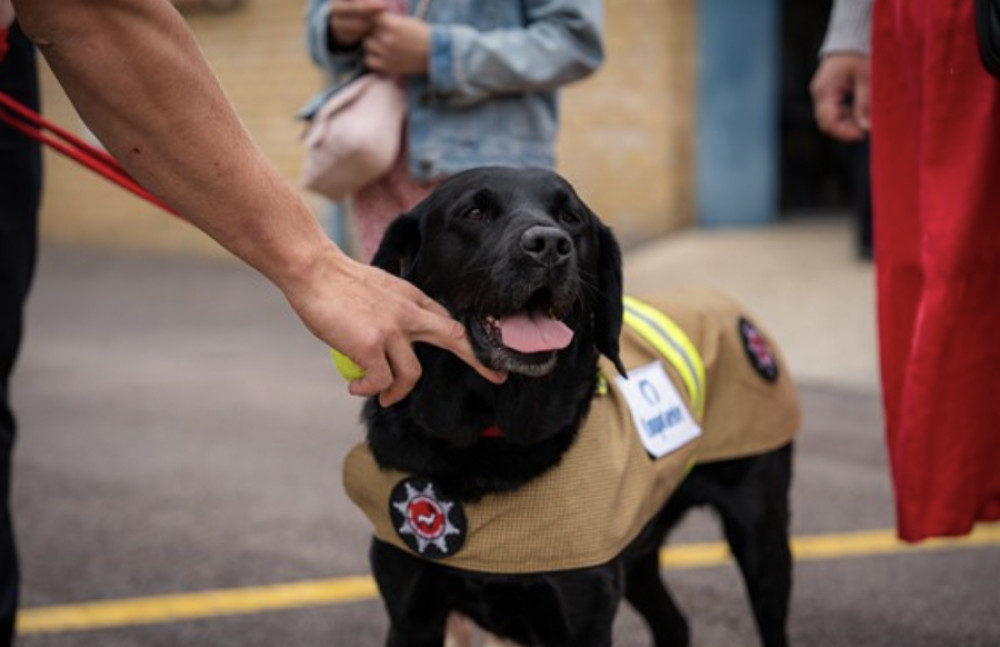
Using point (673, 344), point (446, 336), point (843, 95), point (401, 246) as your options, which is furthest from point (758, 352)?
point (446, 336)

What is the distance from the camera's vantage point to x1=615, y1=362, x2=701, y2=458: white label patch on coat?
255 centimetres

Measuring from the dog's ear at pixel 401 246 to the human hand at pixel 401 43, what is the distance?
545 millimetres

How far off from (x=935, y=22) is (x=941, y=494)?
0.96m

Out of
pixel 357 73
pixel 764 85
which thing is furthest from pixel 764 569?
pixel 764 85

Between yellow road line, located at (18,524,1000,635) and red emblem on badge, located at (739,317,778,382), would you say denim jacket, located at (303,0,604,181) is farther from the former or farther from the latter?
yellow road line, located at (18,524,1000,635)

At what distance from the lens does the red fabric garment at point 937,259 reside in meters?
2.46

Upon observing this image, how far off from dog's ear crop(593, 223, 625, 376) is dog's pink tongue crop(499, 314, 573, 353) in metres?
0.24

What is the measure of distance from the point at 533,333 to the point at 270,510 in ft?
8.80

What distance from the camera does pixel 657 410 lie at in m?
2.61

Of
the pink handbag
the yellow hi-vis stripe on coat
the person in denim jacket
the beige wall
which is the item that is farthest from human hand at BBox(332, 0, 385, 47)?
the beige wall

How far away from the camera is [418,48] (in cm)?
286

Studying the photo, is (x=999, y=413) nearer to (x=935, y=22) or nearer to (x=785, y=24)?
(x=935, y=22)

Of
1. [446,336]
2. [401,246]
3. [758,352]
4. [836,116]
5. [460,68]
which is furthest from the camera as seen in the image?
[836,116]

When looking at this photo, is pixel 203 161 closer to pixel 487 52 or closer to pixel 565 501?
pixel 565 501
